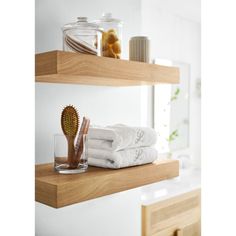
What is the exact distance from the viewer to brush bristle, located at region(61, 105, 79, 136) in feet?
2.82

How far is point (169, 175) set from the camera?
1087 mm

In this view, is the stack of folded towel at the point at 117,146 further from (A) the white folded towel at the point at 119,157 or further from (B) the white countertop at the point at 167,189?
(B) the white countertop at the point at 167,189

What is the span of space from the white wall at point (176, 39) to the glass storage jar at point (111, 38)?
1.22m

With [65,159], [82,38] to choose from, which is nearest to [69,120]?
[65,159]

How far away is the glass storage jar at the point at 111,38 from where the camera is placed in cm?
95

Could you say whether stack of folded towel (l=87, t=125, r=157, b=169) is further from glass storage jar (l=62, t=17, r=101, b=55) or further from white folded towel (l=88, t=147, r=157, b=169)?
glass storage jar (l=62, t=17, r=101, b=55)

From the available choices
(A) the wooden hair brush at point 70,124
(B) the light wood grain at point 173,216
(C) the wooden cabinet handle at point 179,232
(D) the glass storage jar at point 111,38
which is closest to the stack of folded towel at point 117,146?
(A) the wooden hair brush at point 70,124

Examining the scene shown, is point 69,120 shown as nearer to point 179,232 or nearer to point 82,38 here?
point 82,38

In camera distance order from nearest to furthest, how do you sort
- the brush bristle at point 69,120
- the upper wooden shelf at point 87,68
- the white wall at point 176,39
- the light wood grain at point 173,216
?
the upper wooden shelf at point 87,68 → the brush bristle at point 69,120 → the light wood grain at point 173,216 → the white wall at point 176,39

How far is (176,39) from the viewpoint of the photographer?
2.54m

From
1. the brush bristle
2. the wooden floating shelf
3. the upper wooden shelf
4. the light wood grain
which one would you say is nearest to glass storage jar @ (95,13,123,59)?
the upper wooden shelf

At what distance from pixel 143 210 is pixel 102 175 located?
0.87m
